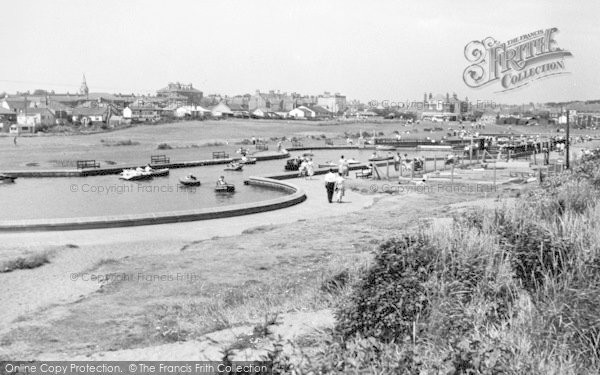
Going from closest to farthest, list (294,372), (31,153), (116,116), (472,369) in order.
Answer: (472,369) → (294,372) → (31,153) → (116,116)

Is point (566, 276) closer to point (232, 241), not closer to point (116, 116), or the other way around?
point (232, 241)

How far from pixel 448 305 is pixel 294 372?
220cm

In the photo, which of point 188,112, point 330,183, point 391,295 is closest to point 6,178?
point 330,183

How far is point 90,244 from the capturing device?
15.4 m

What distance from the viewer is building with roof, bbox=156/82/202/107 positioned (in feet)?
509

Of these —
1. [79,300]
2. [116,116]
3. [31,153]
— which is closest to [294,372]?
[79,300]

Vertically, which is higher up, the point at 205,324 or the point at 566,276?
the point at 566,276

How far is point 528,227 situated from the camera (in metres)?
8.16

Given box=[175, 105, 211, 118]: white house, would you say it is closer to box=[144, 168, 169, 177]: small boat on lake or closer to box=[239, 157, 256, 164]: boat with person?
box=[239, 157, 256, 164]: boat with person

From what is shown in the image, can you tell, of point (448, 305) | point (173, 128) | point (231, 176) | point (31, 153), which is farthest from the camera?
point (173, 128)

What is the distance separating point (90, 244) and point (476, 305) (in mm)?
11134

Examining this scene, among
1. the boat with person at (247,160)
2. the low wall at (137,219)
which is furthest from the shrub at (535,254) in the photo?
the boat with person at (247,160)

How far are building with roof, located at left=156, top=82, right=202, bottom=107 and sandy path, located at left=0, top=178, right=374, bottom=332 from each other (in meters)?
135

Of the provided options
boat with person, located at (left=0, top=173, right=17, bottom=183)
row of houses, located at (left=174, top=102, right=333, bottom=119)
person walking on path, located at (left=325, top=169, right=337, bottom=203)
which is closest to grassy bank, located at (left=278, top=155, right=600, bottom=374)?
person walking on path, located at (left=325, top=169, right=337, bottom=203)
